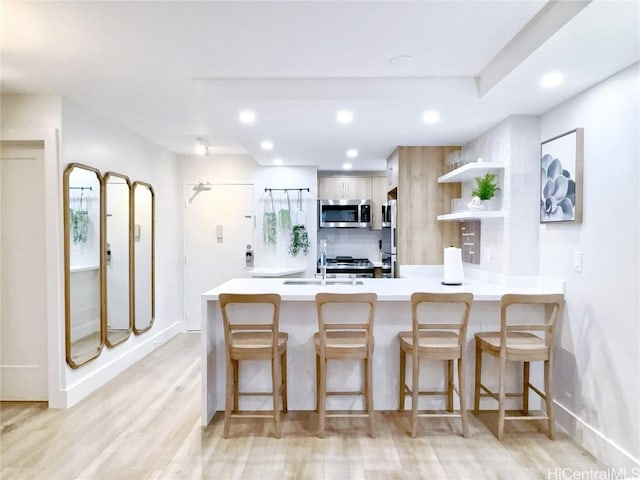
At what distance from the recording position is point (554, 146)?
2.96m

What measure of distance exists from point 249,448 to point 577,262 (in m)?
2.43

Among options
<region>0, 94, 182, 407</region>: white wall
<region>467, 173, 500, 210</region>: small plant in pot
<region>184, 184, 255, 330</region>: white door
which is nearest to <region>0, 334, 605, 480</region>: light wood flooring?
<region>0, 94, 182, 407</region>: white wall

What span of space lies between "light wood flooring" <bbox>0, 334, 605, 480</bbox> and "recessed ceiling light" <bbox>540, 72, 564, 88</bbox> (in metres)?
2.27

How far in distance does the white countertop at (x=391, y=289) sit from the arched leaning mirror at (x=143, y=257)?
1.53 m

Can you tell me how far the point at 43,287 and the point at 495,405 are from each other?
3.66 m

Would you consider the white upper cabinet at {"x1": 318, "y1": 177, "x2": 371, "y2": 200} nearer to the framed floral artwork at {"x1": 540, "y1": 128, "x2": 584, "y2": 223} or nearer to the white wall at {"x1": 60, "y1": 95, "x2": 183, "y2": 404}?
the white wall at {"x1": 60, "y1": 95, "x2": 183, "y2": 404}

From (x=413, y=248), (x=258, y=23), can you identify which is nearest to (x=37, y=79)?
(x=258, y=23)

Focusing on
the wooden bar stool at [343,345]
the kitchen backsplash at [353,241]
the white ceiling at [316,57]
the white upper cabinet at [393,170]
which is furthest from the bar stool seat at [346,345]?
the kitchen backsplash at [353,241]

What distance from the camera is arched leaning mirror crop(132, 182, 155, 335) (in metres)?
4.52

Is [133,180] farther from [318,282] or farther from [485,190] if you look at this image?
[485,190]

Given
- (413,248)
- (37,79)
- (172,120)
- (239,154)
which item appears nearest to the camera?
(37,79)

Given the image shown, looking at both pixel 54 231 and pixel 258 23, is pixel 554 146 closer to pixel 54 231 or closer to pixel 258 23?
pixel 258 23

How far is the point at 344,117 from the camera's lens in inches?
131
